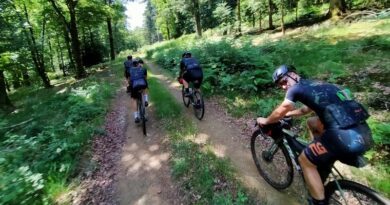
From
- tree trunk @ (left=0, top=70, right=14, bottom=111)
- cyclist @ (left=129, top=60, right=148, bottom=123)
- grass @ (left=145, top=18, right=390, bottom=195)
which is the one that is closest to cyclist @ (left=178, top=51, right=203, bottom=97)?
cyclist @ (left=129, top=60, right=148, bottom=123)

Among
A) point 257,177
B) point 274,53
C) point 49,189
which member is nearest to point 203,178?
point 257,177

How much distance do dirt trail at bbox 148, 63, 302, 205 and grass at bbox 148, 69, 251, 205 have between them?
253 millimetres

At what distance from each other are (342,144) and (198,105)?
614 cm

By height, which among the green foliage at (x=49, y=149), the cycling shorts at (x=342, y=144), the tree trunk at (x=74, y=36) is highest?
the tree trunk at (x=74, y=36)

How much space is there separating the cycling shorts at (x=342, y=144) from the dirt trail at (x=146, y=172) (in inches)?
118

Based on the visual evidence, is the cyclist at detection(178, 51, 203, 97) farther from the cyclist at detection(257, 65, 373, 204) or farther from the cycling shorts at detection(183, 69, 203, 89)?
the cyclist at detection(257, 65, 373, 204)

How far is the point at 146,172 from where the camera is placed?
6.63m

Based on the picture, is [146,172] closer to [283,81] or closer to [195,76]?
[195,76]

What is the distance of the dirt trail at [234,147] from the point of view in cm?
517

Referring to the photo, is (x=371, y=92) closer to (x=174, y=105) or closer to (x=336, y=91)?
(x=336, y=91)

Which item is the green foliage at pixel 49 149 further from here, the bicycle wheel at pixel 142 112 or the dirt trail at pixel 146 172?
the bicycle wheel at pixel 142 112

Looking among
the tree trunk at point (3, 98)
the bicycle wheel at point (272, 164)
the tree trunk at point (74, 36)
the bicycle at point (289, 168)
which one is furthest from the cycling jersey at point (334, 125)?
the tree trunk at point (74, 36)

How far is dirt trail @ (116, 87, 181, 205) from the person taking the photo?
5.70m

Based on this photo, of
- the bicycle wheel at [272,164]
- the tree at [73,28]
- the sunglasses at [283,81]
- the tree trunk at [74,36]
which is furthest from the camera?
the tree trunk at [74,36]
